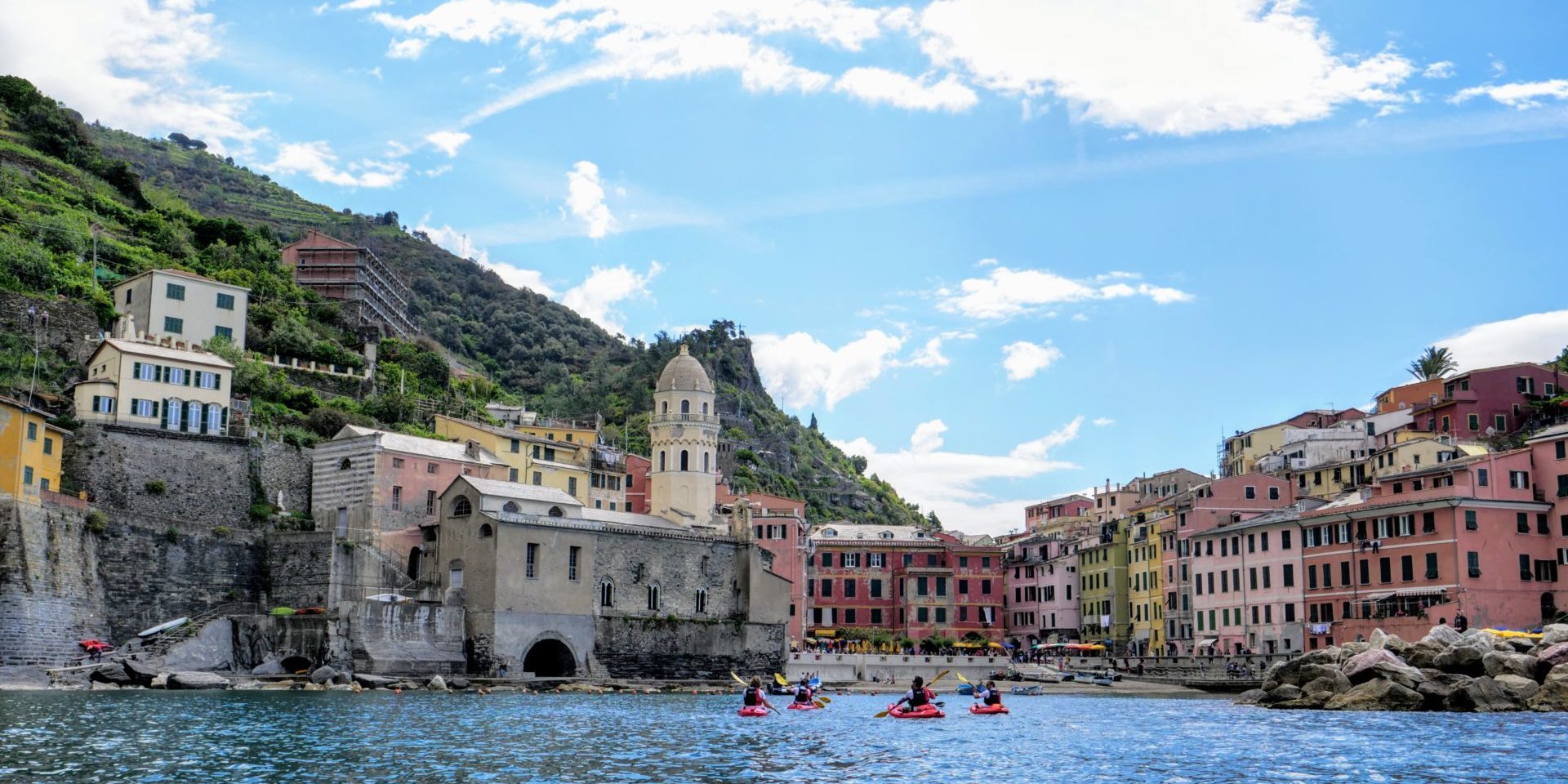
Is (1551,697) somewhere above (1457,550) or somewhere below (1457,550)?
below

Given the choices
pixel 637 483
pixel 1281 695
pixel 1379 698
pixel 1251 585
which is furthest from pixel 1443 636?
pixel 637 483

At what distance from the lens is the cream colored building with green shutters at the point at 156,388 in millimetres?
61531

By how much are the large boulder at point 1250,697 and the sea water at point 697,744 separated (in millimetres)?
4802

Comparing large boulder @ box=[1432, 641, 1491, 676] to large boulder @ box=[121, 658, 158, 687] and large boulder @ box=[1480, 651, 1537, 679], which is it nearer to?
large boulder @ box=[1480, 651, 1537, 679]

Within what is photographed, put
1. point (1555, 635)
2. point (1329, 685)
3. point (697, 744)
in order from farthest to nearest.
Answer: point (1329, 685), point (1555, 635), point (697, 744)

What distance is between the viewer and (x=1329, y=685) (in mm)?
50781

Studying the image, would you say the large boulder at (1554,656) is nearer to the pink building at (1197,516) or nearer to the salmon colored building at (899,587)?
the pink building at (1197,516)

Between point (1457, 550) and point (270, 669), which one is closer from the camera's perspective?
point (270, 669)

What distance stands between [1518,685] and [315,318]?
66.9 m

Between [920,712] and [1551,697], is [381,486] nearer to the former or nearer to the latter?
[920,712]

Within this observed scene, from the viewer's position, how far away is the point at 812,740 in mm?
→ 38125

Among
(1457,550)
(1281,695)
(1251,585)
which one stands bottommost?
(1281,695)

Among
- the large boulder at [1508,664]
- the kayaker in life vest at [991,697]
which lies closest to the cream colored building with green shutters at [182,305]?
the kayaker in life vest at [991,697]

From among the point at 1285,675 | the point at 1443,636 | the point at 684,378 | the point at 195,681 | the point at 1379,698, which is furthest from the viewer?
the point at 684,378
